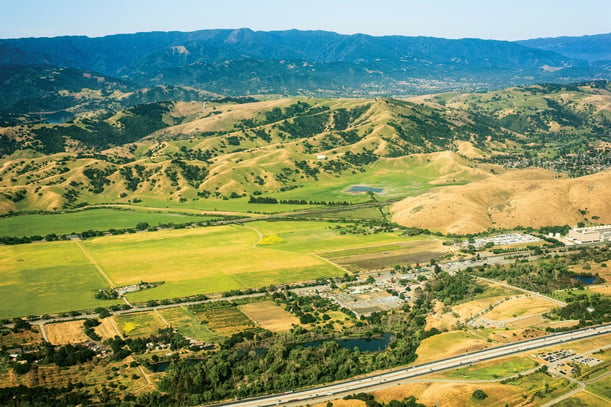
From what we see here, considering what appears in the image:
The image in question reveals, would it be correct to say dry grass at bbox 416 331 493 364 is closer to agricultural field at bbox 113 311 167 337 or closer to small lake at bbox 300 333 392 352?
small lake at bbox 300 333 392 352

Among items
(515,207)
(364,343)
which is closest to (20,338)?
(364,343)

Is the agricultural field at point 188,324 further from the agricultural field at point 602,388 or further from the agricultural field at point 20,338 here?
the agricultural field at point 602,388

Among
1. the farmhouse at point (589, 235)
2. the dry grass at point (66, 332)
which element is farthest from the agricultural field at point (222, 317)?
the farmhouse at point (589, 235)

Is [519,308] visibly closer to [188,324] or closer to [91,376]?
[188,324]

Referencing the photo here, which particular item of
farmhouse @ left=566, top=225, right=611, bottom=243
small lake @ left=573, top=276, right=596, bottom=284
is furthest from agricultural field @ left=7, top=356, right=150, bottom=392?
farmhouse @ left=566, top=225, right=611, bottom=243

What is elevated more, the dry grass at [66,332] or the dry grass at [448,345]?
the dry grass at [448,345]

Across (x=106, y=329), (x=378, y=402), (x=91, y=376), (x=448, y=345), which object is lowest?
(x=91, y=376)
